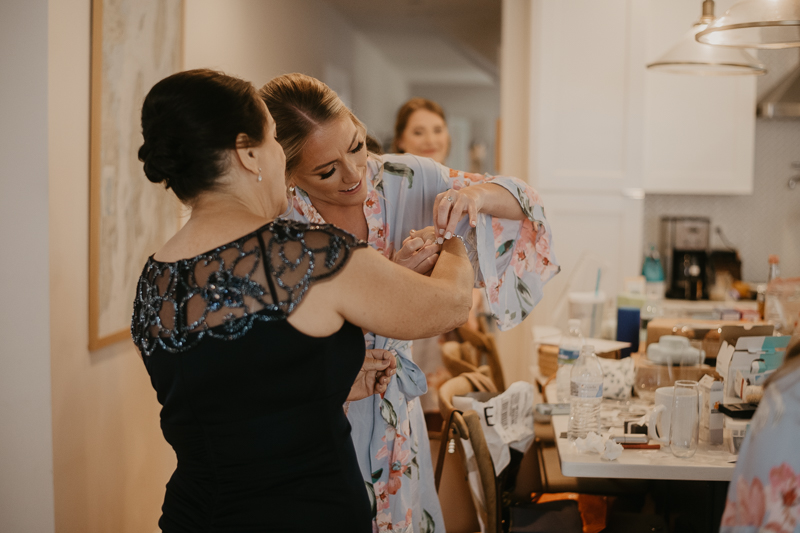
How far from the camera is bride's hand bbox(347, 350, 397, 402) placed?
1.49 m

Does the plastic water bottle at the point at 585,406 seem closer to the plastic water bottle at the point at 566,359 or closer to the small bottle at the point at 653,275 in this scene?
the plastic water bottle at the point at 566,359

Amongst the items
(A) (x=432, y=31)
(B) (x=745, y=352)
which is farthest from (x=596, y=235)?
(A) (x=432, y=31)

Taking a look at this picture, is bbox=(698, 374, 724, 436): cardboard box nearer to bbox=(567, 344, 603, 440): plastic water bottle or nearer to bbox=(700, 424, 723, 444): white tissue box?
bbox=(700, 424, 723, 444): white tissue box

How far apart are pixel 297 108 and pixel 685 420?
118 cm

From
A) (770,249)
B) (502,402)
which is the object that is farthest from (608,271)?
(502,402)

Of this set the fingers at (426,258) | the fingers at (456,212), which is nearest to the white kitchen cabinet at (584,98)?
the fingers at (456,212)

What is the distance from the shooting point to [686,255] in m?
4.22

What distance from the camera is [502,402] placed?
6.57 ft

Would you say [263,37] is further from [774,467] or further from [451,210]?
[774,467]

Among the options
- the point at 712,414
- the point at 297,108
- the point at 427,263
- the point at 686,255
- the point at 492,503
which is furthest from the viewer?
the point at 686,255

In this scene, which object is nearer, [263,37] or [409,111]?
[409,111]

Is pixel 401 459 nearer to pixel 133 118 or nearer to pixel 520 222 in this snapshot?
pixel 520 222

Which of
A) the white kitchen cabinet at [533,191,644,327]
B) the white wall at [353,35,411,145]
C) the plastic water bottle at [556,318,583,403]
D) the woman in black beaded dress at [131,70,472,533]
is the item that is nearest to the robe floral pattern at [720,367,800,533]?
the woman in black beaded dress at [131,70,472,533]

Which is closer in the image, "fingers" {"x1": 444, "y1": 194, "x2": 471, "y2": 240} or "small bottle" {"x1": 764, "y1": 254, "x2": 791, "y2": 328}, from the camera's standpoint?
"fingers" {"x1": 444, "y1": 194, "x2": 471, "y2": 240}
